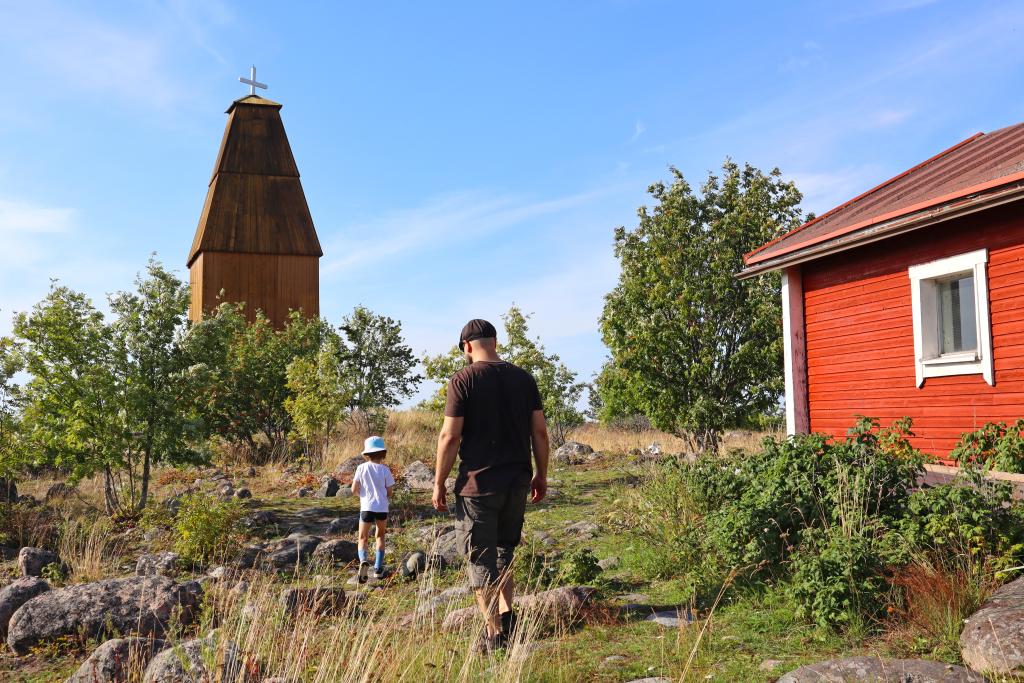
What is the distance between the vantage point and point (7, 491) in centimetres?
1248

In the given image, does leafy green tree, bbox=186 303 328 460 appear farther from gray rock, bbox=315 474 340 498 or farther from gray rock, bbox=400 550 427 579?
gray rock, bbox=400 550 427 579

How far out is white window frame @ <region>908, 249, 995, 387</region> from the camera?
10.1 meters

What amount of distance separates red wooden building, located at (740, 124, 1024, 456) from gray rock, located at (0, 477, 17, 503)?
11.3m

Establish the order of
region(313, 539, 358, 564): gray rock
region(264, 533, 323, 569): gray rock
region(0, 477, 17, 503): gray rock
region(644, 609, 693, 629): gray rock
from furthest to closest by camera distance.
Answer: region(0, 477, 17, 503): gray rock
region(264, 533, 323, 569): gray rock
region(313, 539, 358, 564): gray rock
region(644, 609, 693, 629): gray rock

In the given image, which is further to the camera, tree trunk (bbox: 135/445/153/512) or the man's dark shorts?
tree trunk (bbox: 135/445/153/512)

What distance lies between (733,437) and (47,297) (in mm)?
19302

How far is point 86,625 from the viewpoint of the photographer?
6457mm

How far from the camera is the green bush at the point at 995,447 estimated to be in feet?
29.8

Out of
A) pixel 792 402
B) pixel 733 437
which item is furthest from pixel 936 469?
pixel 733 437

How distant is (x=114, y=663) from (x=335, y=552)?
451 cm

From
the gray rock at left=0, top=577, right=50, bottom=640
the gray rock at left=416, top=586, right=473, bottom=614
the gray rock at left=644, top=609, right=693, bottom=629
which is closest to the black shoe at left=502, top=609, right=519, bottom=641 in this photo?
the gray rock at left=416, top=586, right=473, bottom=614

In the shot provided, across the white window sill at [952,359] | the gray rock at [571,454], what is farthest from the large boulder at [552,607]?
the gray rock at [571,454]

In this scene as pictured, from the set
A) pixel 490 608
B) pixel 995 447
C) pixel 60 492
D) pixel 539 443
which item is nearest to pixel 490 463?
pixel 539 443

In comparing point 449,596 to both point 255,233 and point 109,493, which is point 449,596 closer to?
point 109,493
